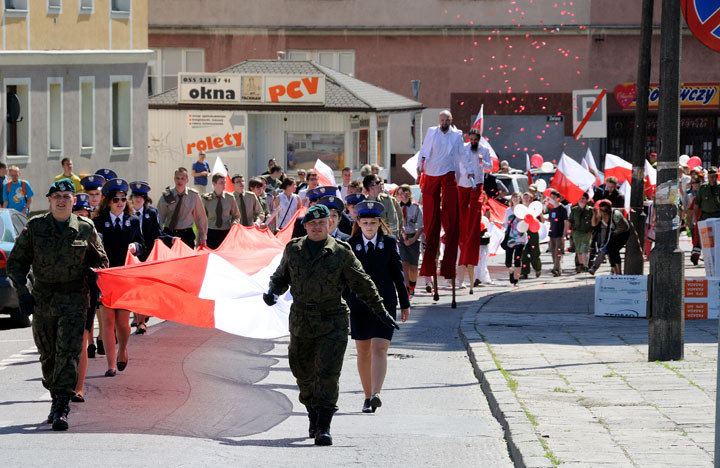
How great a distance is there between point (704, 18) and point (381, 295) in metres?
3.37

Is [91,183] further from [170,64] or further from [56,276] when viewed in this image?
[170,64]

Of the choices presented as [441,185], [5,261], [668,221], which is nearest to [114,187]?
[5,261]

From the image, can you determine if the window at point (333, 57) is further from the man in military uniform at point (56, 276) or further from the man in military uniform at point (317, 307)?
the man in military uniform at point (317, 307)

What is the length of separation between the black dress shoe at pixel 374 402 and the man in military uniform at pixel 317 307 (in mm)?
1239

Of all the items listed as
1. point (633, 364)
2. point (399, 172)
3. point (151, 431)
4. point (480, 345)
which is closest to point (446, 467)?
point (151, 431)

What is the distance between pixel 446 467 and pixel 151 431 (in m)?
2.32

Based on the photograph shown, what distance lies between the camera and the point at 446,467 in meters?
9.03

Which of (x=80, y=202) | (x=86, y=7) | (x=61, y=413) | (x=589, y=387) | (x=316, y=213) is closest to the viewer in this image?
(x=316, y=213)

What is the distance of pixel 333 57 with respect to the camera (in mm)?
58469

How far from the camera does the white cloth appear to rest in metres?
23.8

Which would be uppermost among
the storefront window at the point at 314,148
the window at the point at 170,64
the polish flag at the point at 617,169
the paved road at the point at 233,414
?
the window at the point at 170,64

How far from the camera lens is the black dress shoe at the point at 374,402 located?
11.4 m

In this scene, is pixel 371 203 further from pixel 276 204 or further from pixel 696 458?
pixel 276 204

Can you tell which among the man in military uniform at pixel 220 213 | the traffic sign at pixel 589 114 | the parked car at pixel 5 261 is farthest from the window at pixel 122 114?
the parked car at pixel 5 261
